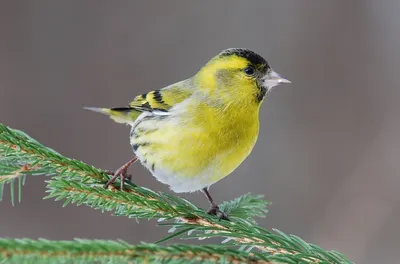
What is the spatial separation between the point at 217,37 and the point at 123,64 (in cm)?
79

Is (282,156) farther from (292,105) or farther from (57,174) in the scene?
(57,174)

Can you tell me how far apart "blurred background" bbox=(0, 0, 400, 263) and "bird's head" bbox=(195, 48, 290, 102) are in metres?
1.72

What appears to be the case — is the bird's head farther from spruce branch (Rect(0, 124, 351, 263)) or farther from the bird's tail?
spruce branch (Rect(0, 124, 351, 263))

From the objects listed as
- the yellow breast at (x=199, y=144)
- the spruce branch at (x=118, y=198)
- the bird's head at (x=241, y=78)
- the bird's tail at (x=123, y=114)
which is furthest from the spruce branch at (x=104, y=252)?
the bird's tail at (x=123, y=114)

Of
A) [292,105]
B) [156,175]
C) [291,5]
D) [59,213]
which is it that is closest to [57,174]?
[156,175]

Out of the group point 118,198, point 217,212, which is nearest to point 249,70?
point 217,212

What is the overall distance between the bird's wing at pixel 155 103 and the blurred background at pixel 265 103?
132cm

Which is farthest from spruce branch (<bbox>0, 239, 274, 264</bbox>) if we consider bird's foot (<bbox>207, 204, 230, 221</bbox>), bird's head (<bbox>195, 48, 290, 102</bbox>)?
bird's head (<bbox>195, 48, 290, 102</bbox>)

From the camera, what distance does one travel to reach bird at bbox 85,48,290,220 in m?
1.65

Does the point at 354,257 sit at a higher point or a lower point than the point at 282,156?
lower

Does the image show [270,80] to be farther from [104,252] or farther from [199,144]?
[104,252]

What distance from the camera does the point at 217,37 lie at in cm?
422

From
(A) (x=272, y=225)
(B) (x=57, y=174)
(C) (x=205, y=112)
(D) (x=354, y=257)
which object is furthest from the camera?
(A) (x=272, y=225)

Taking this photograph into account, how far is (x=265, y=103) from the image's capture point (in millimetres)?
4070
